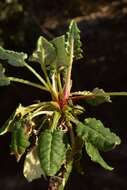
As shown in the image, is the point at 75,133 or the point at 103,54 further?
the point at 103,54

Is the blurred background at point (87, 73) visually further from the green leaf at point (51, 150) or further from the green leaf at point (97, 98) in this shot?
the green leaf at point (51, 150)

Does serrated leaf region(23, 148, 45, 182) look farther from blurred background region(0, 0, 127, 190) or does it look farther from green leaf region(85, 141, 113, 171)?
blurred background region(0, 0, 127, 190)

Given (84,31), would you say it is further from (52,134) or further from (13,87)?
(52,134)

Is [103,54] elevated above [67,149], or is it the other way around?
[103,54]

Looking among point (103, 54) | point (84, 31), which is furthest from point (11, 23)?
point (84, 31)

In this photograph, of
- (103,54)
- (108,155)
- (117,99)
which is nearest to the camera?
(108,155)

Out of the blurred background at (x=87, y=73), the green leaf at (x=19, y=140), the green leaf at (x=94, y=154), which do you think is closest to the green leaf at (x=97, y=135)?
the green leaf at (x=94, y=154)
